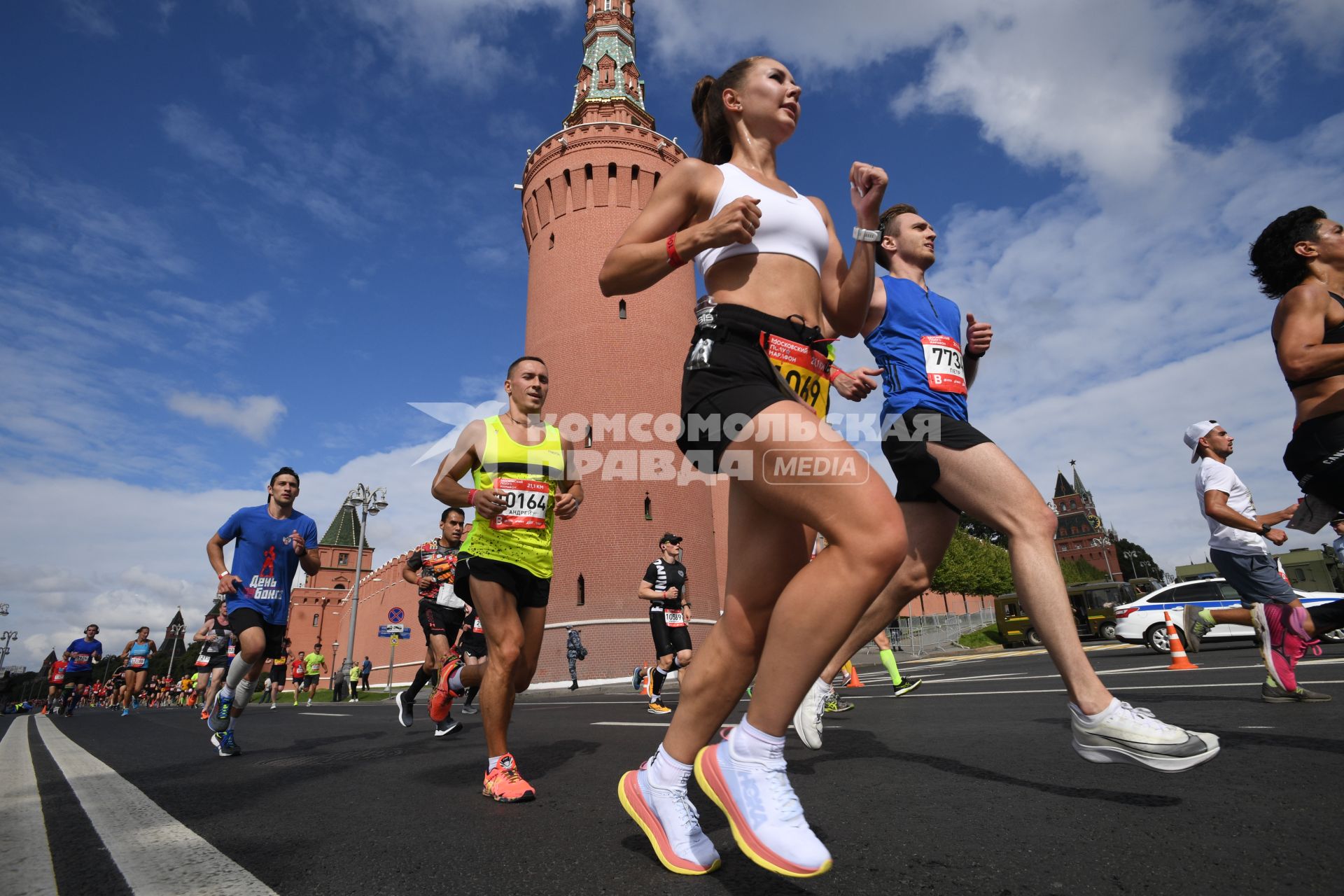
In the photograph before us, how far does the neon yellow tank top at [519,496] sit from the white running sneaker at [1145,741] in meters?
2.36

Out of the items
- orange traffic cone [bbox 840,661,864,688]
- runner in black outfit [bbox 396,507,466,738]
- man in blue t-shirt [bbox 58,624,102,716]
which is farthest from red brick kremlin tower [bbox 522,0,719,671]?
runner in black outfit [bbox 396,507,466,738]

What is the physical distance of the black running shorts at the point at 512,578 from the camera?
328 centimetres

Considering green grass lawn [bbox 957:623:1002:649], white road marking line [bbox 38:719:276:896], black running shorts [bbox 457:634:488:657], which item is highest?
black running shorts [bbox 457:634:488:657]

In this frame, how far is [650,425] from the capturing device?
26219 mm

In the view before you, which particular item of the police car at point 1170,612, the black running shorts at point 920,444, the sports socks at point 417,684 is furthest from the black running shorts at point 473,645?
the police car at point 1170,612

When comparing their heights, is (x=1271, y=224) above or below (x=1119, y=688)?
above

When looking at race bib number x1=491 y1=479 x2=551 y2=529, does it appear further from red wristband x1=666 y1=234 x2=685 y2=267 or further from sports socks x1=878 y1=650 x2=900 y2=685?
sports socks x1=878 y1=650 x2=900 y2=685

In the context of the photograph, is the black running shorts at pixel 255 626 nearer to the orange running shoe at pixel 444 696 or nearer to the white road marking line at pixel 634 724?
the orange running shoe at pixel 444 696

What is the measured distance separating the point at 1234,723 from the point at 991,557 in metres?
49.6

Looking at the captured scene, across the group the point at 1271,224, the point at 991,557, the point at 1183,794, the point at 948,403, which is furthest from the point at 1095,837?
the point at 991,557

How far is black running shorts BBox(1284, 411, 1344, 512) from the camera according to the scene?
2.72m

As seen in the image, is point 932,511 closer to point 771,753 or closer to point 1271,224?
point 771,753

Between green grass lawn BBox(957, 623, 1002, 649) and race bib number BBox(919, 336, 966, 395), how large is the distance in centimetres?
3039

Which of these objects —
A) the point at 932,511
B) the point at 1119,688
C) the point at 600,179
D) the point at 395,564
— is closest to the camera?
the point at 932,511
